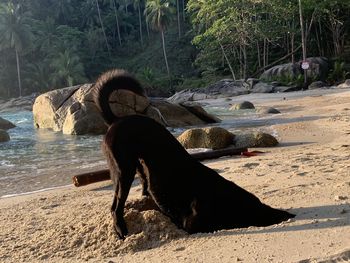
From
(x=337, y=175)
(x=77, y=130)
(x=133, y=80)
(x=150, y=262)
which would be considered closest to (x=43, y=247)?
(x=150, y=262)

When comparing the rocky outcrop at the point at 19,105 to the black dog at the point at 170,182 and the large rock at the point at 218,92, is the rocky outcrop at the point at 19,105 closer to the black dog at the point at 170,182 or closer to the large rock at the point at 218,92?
the large rock at the point at 218,92

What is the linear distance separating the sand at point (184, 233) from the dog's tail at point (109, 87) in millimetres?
866

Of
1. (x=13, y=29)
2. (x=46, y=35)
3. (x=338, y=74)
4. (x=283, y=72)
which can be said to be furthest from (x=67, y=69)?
(x=338, y=74)

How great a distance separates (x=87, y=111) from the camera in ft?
55.5

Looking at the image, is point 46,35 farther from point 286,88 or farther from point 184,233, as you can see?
point 184,233

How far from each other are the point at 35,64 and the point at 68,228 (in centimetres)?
Result: 6081

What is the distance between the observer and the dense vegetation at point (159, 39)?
132 feet

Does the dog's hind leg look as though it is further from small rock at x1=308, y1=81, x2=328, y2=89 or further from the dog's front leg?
small rock at x1=308, y1=81, x2=328, y2=89

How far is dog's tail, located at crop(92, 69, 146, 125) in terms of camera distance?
4.09m

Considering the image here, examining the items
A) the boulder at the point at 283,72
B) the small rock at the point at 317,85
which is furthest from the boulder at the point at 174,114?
the boulder at the point at 283,72

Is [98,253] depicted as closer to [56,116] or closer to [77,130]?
[77,130]

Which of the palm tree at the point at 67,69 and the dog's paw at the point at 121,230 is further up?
the palm tree at the point at 67,69

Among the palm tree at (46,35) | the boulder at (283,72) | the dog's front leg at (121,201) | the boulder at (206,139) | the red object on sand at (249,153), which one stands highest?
the palm tree at (46,35)

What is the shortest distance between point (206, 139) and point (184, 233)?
6209 mm
